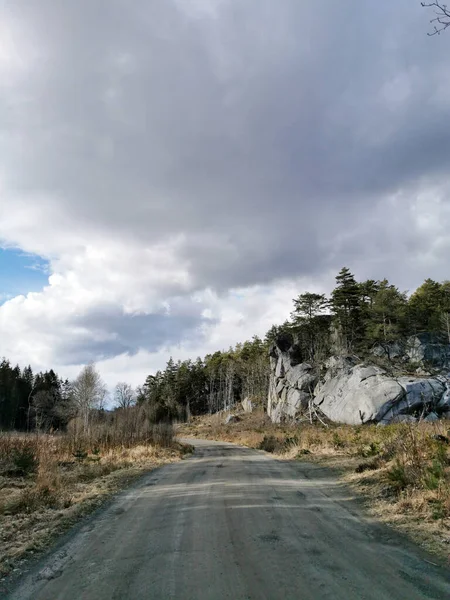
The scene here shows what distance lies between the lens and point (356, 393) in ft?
131

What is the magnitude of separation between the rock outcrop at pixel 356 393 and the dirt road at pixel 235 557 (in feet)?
72.3

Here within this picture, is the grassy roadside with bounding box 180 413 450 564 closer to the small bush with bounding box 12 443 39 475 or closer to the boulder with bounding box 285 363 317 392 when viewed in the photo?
the small bush with bounding box 12 443 39 475

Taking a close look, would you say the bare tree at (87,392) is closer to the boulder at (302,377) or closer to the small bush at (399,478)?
the boulder at (302,377)

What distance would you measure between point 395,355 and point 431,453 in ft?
154

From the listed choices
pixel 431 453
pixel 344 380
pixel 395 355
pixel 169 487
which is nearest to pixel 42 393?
pixel 344 380

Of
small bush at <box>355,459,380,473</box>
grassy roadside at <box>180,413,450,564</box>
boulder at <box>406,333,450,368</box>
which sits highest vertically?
boulder at <box>406,333,450,368</box>

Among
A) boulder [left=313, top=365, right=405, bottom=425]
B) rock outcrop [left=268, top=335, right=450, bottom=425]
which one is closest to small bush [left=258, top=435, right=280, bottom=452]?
rock outcrop [left=268, top=335, right=450, bottom=425]

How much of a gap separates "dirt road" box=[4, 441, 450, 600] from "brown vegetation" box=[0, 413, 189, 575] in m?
0.67

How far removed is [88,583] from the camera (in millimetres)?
4625

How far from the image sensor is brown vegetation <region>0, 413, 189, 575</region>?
6.82 metres

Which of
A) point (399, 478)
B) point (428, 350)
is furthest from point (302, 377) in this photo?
point (399, 478)

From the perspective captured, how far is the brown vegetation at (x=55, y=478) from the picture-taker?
6.82 meters

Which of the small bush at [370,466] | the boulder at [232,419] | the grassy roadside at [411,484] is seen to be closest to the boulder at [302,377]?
the boulder at [232,419]

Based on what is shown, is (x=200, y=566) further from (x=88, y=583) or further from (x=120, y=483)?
(x=120, y=483)
